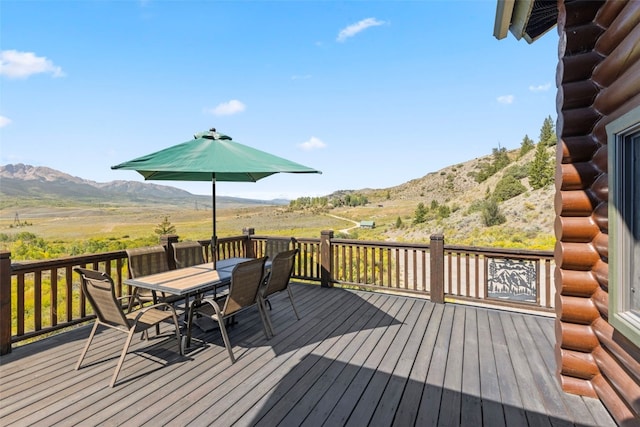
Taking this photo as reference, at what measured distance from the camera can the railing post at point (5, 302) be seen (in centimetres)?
285

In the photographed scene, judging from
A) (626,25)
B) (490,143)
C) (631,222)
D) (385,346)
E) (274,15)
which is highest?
(490,143)

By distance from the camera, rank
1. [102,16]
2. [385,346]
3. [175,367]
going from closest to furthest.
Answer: [175,367]
[385,346]
[102,16]

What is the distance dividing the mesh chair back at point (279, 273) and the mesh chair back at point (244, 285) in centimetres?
30

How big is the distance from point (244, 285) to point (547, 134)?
110 feet

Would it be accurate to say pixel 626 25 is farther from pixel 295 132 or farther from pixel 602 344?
pixel 295 132

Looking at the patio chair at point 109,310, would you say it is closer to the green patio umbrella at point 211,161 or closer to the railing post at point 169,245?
the green patio umbrella at point 211,161

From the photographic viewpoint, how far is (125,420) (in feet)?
6.44

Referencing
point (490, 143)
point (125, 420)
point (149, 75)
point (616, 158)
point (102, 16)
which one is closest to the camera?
point (616, 158)

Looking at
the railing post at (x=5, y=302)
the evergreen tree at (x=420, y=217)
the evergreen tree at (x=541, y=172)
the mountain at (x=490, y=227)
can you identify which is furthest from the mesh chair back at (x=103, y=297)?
the evergreen tree at (x=541, y=172)

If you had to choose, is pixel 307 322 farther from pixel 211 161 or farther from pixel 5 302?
pixel 5 302

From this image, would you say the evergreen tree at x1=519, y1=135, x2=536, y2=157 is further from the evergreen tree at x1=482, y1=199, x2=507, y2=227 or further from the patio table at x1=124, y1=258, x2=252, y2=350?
the patio table at x1=124, y1=258, x2=252, y2=350

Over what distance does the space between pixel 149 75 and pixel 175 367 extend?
486 inches

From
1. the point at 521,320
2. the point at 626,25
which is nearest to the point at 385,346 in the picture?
the point at 521,320

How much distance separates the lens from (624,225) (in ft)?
5.90
